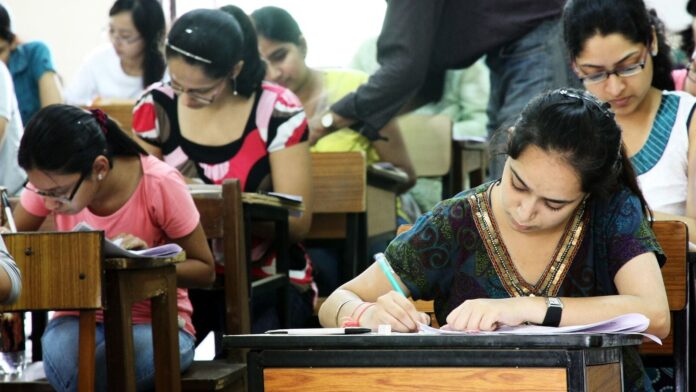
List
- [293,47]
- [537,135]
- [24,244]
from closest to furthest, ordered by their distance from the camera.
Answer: [537,135] → [24,244] → [293,47]

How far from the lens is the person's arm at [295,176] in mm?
3428

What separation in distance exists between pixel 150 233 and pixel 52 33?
14.9 ft

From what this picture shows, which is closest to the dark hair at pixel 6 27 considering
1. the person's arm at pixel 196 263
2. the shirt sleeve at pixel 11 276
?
the person's arm at pixel 196 263

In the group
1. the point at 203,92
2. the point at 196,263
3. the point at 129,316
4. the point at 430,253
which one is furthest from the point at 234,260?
the point at 430,253

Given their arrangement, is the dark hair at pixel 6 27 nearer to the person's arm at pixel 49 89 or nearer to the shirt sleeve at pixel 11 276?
the person's arm at pixel 49 89

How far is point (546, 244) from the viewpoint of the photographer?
181 centimetres

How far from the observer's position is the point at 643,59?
2.51 m

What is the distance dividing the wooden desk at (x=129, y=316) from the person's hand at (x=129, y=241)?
0.34 ft

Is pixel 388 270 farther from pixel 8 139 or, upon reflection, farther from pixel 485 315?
pixel 8 139

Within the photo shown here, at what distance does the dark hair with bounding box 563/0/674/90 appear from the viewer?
2477mm

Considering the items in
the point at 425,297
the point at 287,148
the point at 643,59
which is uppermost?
the point at 643,59

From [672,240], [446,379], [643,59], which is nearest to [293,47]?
[643,59]

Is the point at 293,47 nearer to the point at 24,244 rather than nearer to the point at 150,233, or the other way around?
the point at 150,233

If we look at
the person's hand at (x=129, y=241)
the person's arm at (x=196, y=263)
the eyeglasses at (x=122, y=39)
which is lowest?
the person's arm at (x=196, y=263)
